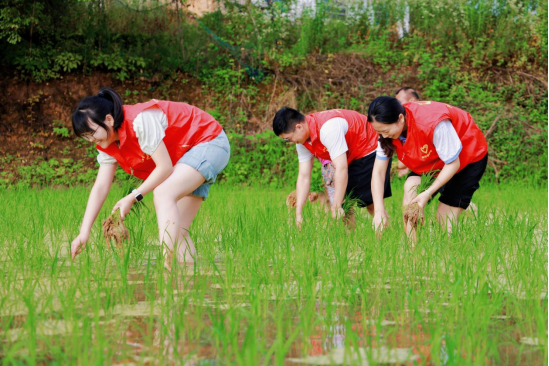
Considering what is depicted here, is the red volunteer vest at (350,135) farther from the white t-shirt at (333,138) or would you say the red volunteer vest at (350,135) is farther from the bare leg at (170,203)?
the bare leg at (170,203)

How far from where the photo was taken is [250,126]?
11609 mm

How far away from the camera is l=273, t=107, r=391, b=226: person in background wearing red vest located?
4.71 meters

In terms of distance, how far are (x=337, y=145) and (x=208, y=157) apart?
55.7 inches

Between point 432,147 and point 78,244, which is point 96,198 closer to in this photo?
point 78,244

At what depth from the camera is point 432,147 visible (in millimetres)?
4180

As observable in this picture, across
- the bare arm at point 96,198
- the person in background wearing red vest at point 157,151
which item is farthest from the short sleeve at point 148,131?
the bare arm at point 96,198


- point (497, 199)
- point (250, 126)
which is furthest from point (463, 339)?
point (250, 126)

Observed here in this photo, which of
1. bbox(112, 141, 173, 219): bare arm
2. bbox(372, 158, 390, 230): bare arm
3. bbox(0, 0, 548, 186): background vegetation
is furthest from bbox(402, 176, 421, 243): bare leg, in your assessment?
bbox(0, 0, 548, 186): background vegetation

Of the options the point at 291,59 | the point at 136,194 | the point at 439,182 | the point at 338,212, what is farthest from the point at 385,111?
the point at 291,59

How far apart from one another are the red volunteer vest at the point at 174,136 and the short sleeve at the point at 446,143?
149 centimetres

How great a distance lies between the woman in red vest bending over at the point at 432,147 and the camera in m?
3.98

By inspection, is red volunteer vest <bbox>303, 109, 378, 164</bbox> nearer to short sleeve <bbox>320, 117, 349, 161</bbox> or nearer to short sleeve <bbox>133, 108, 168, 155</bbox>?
short sleeve <bbox>320, 117, 349, 161</bbox>

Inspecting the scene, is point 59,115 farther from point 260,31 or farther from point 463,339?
point 463,339

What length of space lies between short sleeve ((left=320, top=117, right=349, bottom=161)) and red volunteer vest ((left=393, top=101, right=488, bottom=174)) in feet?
1.76
